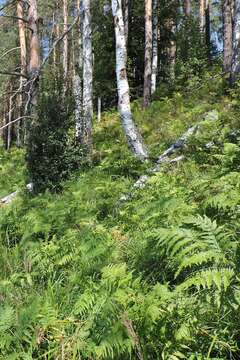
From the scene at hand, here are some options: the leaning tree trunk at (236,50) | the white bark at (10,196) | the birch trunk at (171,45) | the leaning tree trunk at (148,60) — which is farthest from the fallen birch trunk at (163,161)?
the birch trunk at (171,45)

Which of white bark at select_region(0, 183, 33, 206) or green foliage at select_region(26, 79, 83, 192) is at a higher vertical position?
green foliage at select_region(26, 79, 83, 192)

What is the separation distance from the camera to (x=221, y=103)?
489 inches

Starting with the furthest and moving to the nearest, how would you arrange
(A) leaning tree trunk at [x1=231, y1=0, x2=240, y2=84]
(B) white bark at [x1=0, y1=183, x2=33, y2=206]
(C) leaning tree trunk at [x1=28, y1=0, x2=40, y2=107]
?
1. (A) leaning tree trunk at [x1=231, y1=0, x2=240, y2=84]
2. (C) leaning tree trunk at [x1=28, y1=0, x2=40, y2=107]
3. (B) white bark at [x1=0, y1=183, x2=33, y2=206]

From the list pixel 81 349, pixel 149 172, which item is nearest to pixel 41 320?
pixel 81 349

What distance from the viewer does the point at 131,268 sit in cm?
446

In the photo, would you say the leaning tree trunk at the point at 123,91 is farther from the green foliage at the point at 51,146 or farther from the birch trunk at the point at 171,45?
the birch trunk at the point at 171,45

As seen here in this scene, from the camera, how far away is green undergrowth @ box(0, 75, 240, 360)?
3.01 m

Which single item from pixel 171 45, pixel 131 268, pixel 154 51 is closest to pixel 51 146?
pixel 131 268

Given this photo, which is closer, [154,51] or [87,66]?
[87,66]

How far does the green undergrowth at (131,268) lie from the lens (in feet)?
9.89

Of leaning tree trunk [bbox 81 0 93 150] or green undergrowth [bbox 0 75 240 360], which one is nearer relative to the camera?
green undergrowth [bbox 0 75 240 360]

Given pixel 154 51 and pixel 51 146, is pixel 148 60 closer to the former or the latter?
pixel 154 51

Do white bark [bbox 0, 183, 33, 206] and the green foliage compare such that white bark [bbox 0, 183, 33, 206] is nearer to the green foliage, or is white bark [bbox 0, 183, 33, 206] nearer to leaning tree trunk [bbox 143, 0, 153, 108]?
the green foliage

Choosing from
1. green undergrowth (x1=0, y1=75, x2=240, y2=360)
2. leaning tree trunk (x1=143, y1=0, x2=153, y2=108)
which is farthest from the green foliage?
leaning tree trunk (x1=143, y1=0, x2=153, y2=108)
